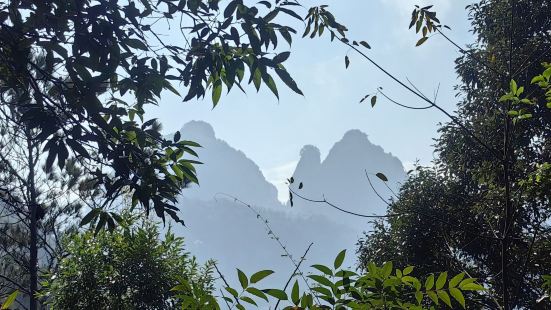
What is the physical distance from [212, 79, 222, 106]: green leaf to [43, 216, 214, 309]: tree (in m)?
5.76

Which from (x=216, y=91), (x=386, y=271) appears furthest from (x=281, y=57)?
(x=386, y=271)

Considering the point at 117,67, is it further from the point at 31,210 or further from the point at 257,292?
the point at 31,210

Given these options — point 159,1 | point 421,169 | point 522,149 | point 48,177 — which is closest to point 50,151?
point 159,1

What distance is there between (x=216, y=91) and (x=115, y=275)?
256 inches

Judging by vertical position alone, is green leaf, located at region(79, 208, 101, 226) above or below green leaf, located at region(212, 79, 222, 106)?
below

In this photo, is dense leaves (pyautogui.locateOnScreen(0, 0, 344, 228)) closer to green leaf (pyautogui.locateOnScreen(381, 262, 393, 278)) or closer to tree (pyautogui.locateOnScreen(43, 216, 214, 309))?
green leaf (pyautogui.locateOnScreen(381, 262, 393, 278))

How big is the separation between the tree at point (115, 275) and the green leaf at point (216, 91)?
576cm

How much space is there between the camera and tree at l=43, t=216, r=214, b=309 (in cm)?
780

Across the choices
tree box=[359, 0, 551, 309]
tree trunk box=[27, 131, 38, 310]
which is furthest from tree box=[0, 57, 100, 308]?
tree box=[359, 0, 551, 309]

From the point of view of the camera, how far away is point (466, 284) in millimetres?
1492

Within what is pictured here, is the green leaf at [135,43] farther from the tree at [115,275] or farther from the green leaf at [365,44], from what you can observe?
the tree at [115,275]

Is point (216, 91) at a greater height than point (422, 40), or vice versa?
point (422, 40)

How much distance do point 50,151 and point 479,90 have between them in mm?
11023

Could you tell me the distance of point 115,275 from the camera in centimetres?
800
